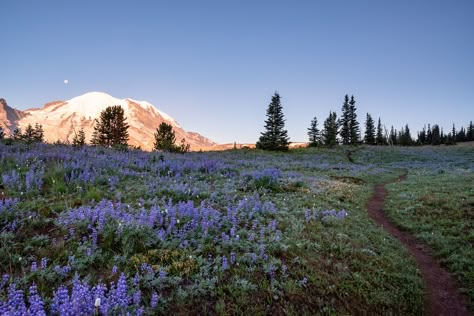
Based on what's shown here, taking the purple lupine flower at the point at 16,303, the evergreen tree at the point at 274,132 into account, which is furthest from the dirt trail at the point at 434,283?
the evergreen tree at the point at 274,132

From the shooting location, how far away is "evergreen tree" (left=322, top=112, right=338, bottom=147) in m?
70.9

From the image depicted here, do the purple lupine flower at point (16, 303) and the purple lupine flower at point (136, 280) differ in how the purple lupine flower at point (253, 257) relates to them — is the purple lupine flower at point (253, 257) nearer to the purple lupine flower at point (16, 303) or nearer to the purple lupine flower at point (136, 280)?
the purple lupine flower at point (136, 280)

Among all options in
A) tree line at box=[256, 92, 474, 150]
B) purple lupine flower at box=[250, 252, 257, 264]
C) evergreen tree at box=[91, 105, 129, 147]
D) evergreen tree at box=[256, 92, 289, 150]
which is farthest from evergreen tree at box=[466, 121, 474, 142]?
purple lupine flower at box=[250, 252, 257, 264]

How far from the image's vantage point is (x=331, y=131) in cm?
7119

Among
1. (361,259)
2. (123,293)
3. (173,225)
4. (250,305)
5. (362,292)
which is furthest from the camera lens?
(361,259)

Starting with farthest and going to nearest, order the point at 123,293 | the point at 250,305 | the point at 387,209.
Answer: the point at 387,209 → the point at 250,305 → the point at 123,293

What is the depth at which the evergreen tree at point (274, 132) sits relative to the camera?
55.2 m

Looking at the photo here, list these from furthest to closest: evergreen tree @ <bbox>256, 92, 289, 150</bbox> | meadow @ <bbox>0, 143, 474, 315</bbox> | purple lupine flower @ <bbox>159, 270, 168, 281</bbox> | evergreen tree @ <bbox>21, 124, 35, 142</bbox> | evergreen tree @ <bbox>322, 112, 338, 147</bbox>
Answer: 1. evergreen tree @ <bbox>322, 112, 338, 147</bbox>
2. evergreen tree @ <bbox>256, 92, 289, 150</bbox>
3. evergreen tree @ <bbox>21, 124, 35, 142</bbox>
4. purple lupine flower @ <bbox>159, 270, 168, 281</bbox>
5. meadow @ <bbox>0, 143, 474, 315</bbox>

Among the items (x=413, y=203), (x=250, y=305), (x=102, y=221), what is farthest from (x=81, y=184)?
(x=413, y=203)

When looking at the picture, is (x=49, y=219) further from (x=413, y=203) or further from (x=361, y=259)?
(x=413, y=203)

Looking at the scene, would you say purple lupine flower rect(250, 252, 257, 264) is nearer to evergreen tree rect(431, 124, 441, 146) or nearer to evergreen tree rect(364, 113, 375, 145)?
evergreen tree rect(364, 113, 375, 145)

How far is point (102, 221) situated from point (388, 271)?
6.46m

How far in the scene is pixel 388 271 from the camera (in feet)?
19.9

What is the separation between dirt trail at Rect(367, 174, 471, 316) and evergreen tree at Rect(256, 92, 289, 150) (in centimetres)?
4551
